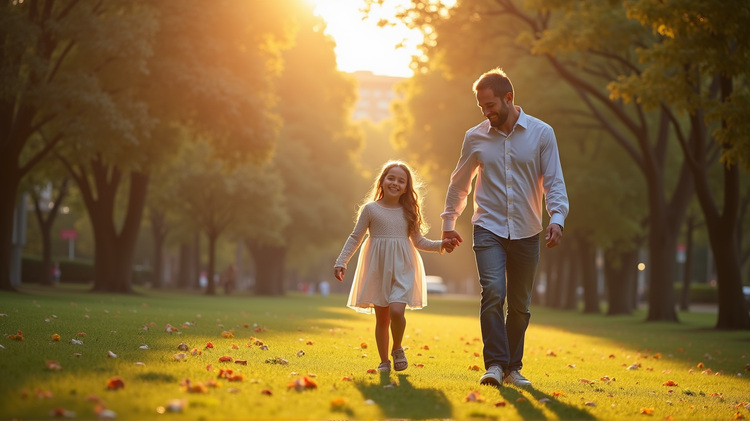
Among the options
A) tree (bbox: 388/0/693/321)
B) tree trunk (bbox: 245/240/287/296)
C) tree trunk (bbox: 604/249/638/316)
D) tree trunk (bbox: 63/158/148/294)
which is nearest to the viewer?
tree (bbox: 388/0/693/321)

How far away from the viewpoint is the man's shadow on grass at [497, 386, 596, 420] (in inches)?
206

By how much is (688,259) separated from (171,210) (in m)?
24.2

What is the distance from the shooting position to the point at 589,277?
113 feet

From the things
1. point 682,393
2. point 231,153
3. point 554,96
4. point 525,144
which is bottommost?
point 682,393

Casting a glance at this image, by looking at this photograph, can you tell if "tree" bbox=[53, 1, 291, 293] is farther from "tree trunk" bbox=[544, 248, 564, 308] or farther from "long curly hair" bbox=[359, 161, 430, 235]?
"tree trunk" bbox=[544, 248, 564, 308]

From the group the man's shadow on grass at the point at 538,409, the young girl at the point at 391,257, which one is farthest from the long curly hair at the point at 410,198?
the man's shadow on grass at the point at 538,409

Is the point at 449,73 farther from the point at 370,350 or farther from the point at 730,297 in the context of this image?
the point at 370,350

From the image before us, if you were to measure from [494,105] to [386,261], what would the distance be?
61.7 inches

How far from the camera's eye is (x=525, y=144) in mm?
6773

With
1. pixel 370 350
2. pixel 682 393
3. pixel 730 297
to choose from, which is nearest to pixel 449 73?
pixel 730 297

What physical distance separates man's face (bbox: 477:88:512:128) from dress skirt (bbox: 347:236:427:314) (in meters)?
1.30

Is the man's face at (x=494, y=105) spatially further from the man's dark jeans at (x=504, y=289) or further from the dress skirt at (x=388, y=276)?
the dress skirt at (x=388, y=276)

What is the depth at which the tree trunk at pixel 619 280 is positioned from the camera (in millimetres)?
31828

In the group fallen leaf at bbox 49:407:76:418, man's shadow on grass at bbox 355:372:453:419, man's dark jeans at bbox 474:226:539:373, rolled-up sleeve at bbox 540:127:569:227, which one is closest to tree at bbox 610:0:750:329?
rolled-up sleeve at bbox 540:127:569:227
